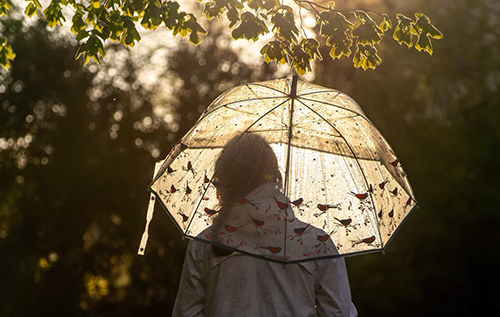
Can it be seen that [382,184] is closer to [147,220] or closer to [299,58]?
[147,220]

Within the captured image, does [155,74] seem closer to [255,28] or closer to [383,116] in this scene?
[383,116]

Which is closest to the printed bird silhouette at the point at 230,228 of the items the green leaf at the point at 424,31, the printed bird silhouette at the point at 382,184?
the printed bird silhouette at the point at 382,184

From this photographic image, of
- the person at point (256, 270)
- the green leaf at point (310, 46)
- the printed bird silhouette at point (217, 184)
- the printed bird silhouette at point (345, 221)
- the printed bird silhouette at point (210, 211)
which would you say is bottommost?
the person at point (256, 270)

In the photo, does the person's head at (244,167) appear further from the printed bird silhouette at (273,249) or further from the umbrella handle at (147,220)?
the umbrella handle at (147,220)

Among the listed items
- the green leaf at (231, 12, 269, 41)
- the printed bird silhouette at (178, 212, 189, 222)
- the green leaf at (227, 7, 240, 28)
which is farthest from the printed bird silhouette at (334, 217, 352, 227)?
the green leaf at (227, 7, 240, 28)

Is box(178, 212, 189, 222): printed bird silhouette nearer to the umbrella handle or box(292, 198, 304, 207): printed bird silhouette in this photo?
the umbrella handle

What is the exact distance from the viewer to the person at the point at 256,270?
7.83 ft

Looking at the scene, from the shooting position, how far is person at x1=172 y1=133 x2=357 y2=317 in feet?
7.83

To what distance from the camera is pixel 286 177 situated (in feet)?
8.44

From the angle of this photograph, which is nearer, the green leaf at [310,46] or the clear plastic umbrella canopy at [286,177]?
the clear plastic umbrella canopy at [286,177]

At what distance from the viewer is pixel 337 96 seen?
2.72 m

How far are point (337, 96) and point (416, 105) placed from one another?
18.9 feet

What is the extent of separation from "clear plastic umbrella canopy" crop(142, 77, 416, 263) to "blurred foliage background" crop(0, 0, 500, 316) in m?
5.37

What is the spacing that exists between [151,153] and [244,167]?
6068mm
